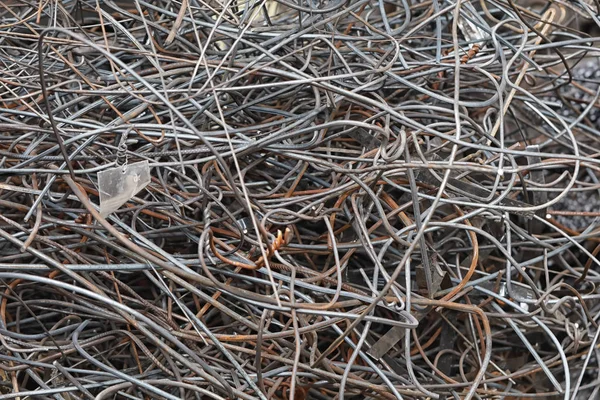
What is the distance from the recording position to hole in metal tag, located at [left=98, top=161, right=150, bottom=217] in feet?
2.11

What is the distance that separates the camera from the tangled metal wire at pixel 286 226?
2.29 ft

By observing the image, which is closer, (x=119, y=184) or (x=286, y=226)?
(x=119, y=184)

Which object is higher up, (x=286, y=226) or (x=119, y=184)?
(x=119, y=184)

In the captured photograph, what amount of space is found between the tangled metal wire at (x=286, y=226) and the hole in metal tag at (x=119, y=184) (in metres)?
0.01

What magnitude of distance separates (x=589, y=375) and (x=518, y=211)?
0.35m

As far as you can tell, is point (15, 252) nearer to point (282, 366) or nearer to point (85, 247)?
point (85, 247)

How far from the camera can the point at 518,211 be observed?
0.71 meters

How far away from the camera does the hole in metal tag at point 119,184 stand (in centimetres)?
64

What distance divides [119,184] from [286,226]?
8.2 inches

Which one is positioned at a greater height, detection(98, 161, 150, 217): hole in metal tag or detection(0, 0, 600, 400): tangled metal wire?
detection(98, 161, 150, 217): hole in metal tag

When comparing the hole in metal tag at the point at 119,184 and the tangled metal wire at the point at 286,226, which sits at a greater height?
the hole in metal tag at the point at 119,184

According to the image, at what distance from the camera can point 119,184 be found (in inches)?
25.8

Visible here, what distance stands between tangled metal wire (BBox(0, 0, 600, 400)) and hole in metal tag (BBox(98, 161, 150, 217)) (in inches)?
0.5

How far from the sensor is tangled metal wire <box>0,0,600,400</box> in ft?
2.29
